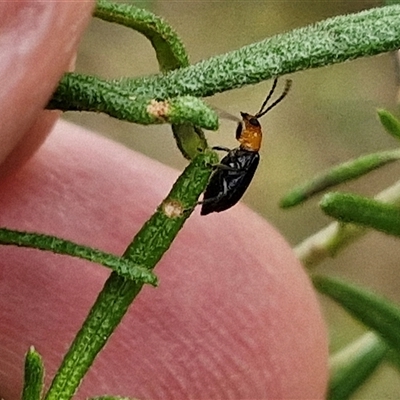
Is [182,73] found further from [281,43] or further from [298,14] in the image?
[298,14]

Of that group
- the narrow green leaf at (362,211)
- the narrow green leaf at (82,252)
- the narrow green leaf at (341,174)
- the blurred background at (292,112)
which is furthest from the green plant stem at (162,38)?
the blurred background at (292,112)

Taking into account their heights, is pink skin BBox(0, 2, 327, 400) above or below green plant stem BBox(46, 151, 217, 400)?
below

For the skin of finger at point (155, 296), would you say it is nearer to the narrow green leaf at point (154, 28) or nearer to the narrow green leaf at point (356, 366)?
the narrow green leaf at point (356, 366)

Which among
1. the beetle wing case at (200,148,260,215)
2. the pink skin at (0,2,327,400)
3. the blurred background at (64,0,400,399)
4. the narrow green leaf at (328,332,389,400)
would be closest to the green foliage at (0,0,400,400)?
the beetle wing case at (200,148,260,215)

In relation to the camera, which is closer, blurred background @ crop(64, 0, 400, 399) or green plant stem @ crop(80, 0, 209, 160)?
green plant stem @ crop(80, 0, 209, 160)

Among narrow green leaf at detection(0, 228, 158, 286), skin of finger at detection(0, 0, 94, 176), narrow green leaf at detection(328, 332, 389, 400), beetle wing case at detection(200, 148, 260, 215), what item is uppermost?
skin of finger at detection(0, 0, 94, 176)

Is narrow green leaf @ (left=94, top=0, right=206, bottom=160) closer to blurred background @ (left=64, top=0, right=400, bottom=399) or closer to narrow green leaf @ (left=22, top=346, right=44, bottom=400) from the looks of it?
narrow green leaf @ (left=22, top=346, right=44, bottom=400)
